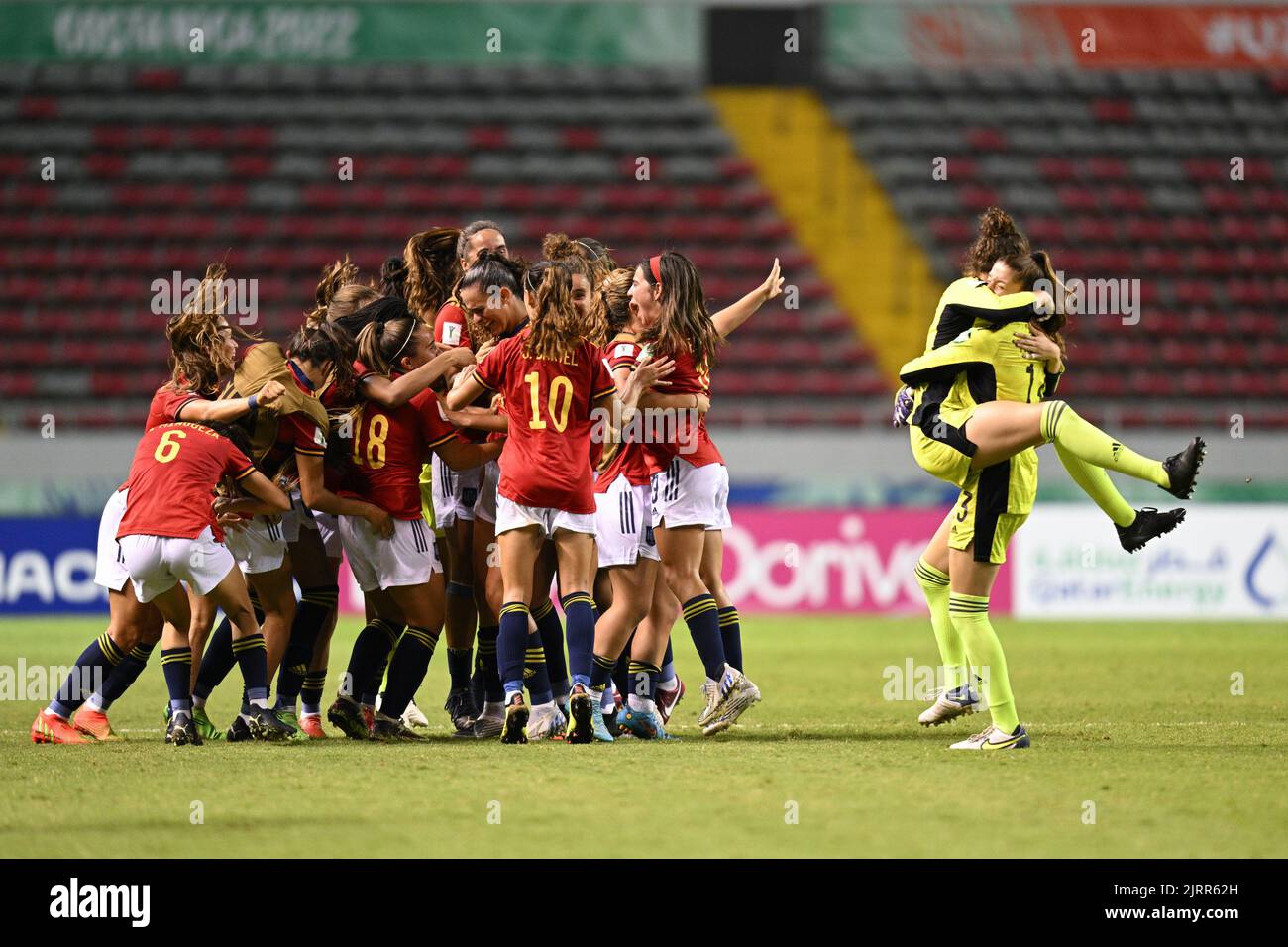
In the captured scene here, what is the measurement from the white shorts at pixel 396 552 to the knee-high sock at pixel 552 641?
1.67 ft

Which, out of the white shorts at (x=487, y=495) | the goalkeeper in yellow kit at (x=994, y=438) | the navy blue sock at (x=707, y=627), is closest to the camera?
the goalkeeper in yellow kit at (x=994, y=438)

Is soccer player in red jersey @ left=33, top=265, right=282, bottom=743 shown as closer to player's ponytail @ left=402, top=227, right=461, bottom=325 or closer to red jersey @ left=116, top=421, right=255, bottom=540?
red jersey @ left=116, top=421, right=255, bottom=540

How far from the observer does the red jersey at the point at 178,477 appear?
22.1ft

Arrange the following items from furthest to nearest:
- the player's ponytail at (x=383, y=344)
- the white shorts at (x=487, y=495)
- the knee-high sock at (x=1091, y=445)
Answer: the white shorts at (x=487, y=495) < the player's ponytail at (x=383, y=344) < the knee-high sock at (x=1091, y=445)

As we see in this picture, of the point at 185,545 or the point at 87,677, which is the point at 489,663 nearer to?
the point at 185,545

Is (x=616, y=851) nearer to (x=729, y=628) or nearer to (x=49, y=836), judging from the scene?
(x=49, y=836)

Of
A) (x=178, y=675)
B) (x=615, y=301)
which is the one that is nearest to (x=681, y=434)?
(x=615, y=301)

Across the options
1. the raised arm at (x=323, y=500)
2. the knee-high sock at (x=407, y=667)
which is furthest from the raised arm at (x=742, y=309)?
the knee-high sock at (x=407, y=667)

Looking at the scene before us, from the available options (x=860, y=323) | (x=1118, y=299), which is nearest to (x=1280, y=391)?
(x=1118, y=299)

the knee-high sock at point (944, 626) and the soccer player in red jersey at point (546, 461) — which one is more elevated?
the soccer player in red jersey at point (546, 461)

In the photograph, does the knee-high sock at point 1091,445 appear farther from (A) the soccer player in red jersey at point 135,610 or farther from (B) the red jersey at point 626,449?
(A) the soccer player in red jersey at point 135,610

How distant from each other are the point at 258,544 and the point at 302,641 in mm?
466

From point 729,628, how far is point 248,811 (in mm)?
2995

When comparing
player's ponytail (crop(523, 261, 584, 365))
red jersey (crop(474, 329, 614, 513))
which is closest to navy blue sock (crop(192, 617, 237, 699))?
red jersey (crop(474, 329, 614, 513))
